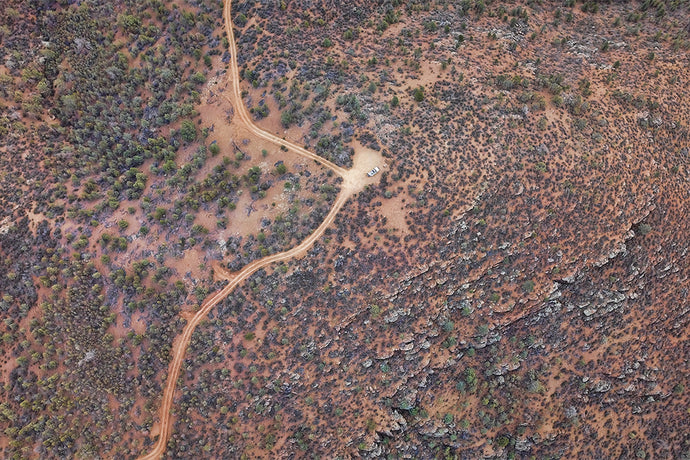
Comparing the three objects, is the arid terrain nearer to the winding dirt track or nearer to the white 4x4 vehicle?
the winding dirt track

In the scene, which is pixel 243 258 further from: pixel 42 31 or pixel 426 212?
pixel 42 31

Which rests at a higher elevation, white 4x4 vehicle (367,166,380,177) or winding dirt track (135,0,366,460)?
white 4x4 vehicle (367,166,380,177)

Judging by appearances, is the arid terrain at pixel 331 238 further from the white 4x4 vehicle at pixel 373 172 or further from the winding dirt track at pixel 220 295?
the white 4x4 vehicle at pixel 373 172

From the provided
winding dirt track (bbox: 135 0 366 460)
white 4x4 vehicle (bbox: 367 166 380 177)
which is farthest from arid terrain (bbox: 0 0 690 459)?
white 4x4 vehicle (bbox: 367 166 380 177)

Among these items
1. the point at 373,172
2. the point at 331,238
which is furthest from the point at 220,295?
the point at 373,172

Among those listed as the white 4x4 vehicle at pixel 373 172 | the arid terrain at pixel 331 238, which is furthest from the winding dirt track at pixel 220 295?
the white 4x4 vehicle at pixel 373 172

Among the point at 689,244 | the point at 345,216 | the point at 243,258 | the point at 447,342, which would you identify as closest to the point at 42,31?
the point at 243,258

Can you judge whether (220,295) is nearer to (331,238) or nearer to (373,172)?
(331,238)

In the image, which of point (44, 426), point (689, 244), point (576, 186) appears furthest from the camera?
point (689, 244)
